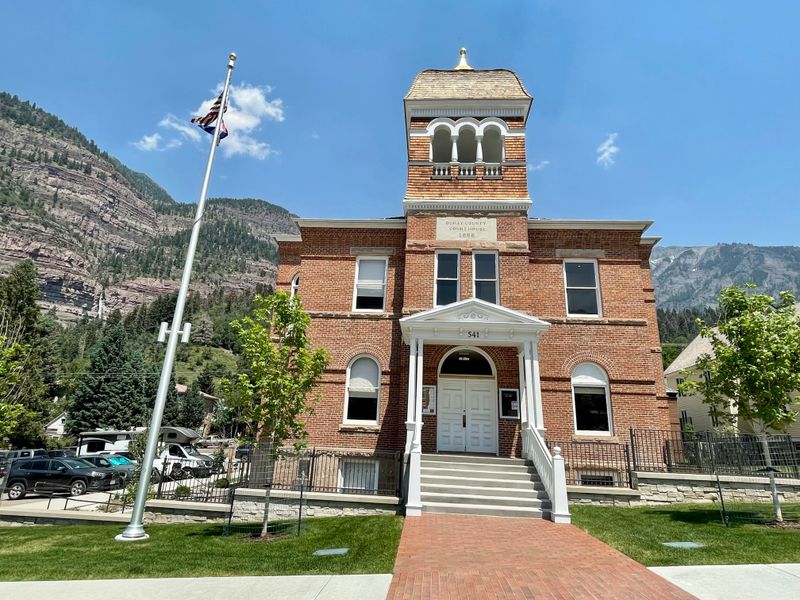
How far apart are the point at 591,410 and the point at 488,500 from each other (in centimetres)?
671

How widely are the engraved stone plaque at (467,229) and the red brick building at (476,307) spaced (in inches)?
1.8

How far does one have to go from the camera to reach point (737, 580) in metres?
6.09

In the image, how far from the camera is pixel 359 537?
8.95 m

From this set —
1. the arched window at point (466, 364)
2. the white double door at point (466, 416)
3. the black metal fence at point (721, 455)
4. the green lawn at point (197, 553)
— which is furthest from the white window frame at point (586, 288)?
the green lawn at point (197, 553)

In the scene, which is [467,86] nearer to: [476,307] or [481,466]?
[476,307]

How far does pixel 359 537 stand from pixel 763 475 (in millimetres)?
12398

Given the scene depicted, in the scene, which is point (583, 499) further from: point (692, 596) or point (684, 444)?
point (692, 596)

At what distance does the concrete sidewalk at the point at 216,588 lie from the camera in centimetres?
565

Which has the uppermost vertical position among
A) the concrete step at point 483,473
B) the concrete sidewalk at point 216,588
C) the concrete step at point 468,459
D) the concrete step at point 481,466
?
the concrete step at point 468,459

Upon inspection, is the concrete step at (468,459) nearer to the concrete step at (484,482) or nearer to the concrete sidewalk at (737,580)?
the concrete step at (484,482)

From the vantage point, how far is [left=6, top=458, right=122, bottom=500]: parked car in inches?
819

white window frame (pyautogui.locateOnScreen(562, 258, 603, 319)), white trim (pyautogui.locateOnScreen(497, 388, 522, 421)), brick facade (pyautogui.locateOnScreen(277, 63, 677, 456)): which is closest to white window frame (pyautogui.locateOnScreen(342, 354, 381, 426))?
brick facade (pyautogui.locateOnScreen(277, 63, 677, 456))

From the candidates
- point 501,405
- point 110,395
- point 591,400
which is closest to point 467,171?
point 501,405

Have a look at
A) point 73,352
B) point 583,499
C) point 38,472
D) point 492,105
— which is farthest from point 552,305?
point 73,352
